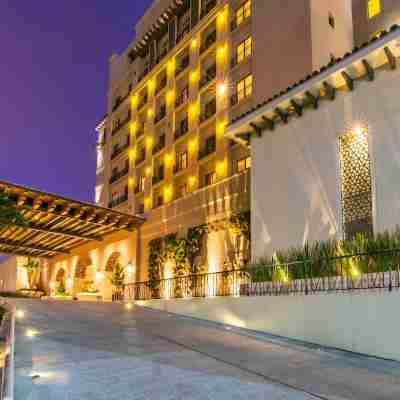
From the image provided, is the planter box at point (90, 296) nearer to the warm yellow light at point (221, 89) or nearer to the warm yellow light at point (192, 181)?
the warm yellow light at point (192, 181)

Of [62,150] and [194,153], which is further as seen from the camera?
[62,150]

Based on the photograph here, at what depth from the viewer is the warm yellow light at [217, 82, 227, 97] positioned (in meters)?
28.8

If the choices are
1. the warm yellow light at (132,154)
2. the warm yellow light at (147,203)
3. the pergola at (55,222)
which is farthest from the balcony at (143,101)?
the pergola at (55,222)

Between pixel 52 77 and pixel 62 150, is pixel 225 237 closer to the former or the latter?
pixel 52 77

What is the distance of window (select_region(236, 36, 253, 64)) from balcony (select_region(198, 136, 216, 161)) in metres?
4.36

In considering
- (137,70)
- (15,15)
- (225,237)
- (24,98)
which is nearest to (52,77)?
(24,98)

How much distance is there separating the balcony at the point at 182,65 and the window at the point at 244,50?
5.73 m

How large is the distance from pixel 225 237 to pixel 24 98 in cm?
11208

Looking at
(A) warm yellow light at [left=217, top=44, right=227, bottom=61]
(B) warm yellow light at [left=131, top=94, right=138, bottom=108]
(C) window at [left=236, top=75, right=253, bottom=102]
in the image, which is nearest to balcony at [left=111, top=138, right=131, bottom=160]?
(B) warm yellow light at [left=131, top=94, right=138, bottom=108]

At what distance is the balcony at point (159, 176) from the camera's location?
33.7 metres

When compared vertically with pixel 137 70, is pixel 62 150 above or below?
above

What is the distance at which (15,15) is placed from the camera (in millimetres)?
106875

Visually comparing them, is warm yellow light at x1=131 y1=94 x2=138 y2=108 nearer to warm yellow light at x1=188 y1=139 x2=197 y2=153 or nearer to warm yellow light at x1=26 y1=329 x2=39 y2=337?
warm yellow light at x1=188 y1=139 x2=197 y2=153

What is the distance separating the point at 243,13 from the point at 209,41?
10.7 ft
